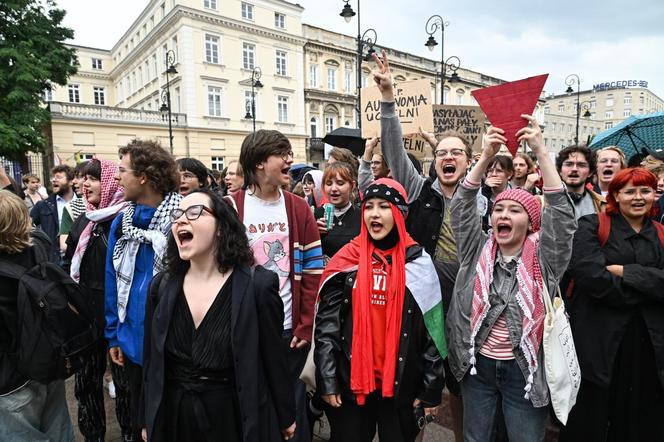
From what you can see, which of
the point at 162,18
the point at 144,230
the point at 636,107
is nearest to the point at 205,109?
the point at 162,18

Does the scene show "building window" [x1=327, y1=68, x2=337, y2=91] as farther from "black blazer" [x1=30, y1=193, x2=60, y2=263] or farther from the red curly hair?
the red curly hair

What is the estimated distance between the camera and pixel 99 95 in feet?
159

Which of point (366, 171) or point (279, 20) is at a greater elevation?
point (279, 20)

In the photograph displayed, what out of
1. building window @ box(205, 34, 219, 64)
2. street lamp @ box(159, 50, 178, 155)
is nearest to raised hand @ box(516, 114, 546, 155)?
street lamp @ box(159, 50, 178, 155)

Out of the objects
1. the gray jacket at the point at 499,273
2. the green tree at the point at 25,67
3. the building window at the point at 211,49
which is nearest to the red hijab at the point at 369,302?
the gray jacket at the point at 499,273

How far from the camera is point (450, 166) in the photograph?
304 centimetres

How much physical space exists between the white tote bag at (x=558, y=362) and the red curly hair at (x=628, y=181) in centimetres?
93

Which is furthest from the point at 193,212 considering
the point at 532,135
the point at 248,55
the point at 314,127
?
the point at 314,127

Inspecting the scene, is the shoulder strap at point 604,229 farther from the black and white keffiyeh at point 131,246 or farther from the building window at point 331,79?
the building window at point 331,79

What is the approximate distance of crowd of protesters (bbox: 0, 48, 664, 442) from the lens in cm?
207

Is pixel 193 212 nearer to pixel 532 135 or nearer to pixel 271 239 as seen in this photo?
pixel 271 239

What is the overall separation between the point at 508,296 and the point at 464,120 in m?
4.43

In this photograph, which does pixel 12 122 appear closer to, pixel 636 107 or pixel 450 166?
pixel 450 166

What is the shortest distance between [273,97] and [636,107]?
71.4 m
